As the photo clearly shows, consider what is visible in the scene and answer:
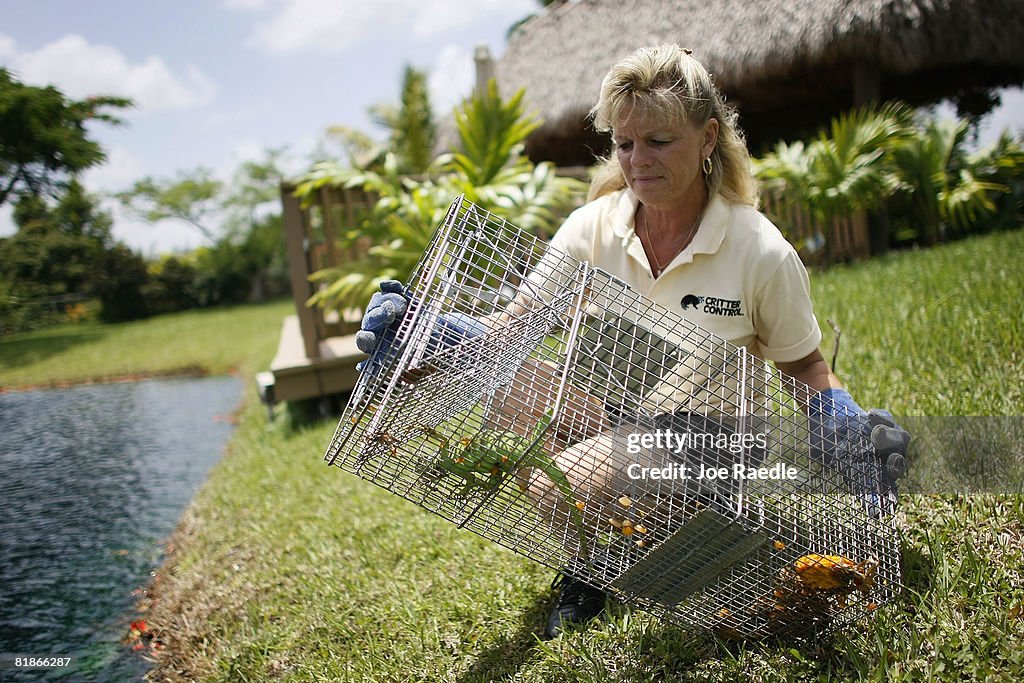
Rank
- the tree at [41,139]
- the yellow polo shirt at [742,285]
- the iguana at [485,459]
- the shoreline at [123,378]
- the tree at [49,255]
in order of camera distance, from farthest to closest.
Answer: the shoreline at [123,378]
the tree at [49,255]
the tree at [41,139]
the yellow polo shirt at [742,285]
the iguana at [485,459]

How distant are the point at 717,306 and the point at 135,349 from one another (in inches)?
403

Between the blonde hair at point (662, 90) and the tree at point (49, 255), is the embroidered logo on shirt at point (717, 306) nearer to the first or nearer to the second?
the blonde hair at point (662, 90)

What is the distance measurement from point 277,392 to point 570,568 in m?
3.71

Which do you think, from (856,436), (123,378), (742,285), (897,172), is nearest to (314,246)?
(123,378)

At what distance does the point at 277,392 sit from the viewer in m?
5.03

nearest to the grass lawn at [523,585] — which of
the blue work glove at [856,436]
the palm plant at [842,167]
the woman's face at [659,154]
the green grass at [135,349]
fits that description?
the blue work glove at [856,436]

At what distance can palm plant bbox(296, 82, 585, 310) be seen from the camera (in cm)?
461

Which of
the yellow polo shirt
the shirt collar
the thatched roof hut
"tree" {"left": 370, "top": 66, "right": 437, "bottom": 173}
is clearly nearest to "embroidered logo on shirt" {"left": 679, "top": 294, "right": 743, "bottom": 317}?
the yellow polo shirt

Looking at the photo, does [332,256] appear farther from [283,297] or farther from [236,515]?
[283,297]

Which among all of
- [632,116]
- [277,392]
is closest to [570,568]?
[632,116]

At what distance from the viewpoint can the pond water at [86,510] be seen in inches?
104

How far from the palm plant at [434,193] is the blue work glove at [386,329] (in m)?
3.14

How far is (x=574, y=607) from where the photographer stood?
1.95 m

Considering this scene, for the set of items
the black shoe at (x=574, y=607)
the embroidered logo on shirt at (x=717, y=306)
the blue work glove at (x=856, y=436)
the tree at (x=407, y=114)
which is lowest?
the black shoe at (x=574, y=607)
